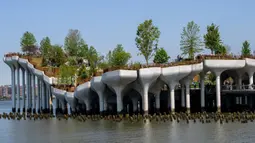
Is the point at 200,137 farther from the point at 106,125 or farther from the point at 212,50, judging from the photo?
the point at 212,50

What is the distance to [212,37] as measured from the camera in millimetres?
83938

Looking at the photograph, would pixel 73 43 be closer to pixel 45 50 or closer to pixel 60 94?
pixel 45 50

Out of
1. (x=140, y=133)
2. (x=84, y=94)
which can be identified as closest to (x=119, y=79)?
(x=84, y=94)

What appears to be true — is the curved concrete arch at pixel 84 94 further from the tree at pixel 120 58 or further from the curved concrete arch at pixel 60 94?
the tree at pixel 120 58

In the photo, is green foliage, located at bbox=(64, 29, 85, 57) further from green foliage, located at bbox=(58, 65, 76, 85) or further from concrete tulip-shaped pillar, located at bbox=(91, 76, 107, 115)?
concrete tulip-shaped pillar, located at bbox=(91, 76, 107, 115)

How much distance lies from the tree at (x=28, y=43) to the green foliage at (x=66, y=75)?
1941 cm

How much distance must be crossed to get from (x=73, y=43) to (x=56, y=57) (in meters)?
7.65

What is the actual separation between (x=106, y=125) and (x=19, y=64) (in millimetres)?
42581

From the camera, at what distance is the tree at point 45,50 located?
10260cm

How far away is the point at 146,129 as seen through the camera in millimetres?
50594

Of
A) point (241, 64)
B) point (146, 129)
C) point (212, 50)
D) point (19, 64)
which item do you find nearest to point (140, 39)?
point (212, 50)

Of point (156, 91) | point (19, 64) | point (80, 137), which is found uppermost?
point (19, 64)

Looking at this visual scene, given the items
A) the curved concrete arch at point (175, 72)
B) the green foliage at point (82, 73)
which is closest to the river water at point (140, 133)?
the curved concrete arch at point (175, 72)

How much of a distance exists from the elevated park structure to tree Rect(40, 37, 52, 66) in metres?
10.5
